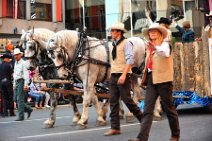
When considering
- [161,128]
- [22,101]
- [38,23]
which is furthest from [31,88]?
[38,23]

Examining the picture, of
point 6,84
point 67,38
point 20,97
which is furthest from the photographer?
point 6,84

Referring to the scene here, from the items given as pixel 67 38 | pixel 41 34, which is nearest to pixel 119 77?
pixel 67 38

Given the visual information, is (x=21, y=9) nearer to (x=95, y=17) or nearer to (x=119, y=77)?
(x=95, y=17)

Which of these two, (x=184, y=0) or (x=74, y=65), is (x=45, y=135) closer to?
(x=74, y=65)

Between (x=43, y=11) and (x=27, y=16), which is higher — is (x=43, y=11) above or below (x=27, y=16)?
above

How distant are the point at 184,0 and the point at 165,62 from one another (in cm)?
2920

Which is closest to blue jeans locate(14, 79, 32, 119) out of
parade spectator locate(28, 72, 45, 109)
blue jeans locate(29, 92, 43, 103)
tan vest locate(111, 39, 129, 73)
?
tan vest locate(111, 39, 129, 73)

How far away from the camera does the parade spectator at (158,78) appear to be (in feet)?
23.0

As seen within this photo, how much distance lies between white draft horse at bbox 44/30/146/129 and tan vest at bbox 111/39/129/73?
124 centimetres

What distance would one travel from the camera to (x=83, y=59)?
33.2 feet

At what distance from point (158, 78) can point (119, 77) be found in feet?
5.00

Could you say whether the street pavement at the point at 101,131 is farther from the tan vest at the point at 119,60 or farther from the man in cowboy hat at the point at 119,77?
the tan vest at the point at 119,60

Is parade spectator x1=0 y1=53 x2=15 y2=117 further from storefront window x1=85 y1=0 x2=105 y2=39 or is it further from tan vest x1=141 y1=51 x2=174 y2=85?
storefront window x1=85 y1=0 x2=105 y2=39

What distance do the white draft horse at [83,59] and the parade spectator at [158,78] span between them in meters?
2.72
